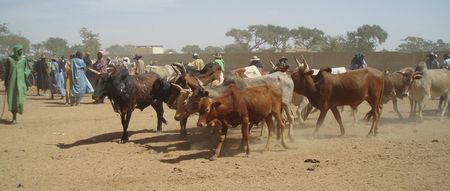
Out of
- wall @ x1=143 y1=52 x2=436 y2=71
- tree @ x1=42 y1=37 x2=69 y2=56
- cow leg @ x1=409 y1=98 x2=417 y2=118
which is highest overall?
wall @ x1=143 y1=52 x2=436 y2=71

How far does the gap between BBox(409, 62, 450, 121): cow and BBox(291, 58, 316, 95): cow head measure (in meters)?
4.21

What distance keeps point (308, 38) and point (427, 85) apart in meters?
45.1

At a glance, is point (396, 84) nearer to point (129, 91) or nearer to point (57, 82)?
point (129, 91)

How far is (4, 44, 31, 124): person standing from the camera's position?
12.8m

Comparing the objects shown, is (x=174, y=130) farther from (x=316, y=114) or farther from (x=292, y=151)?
(x=316, y=114)

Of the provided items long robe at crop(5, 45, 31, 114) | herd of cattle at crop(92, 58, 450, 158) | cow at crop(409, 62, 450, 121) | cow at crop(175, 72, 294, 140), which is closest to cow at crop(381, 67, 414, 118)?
cow at crop(409, 62, 450, 121)

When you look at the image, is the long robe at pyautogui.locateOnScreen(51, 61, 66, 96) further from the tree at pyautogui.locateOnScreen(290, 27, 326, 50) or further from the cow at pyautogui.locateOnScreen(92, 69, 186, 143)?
the tree at pyautogui.locateOnScreen(290, 27, 326, 50)

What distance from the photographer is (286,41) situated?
61.9 m

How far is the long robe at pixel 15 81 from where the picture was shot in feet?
41.8

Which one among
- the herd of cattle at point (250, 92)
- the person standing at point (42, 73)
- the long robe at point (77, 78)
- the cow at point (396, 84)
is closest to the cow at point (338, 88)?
the herd of cattle at point (250, 92)

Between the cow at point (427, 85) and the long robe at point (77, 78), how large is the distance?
11.6 meters

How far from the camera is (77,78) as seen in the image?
16.9 meters

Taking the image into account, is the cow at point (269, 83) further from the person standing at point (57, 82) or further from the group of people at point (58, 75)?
the person standing at point (57, 82)

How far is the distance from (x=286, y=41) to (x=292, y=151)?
54.2 meters
